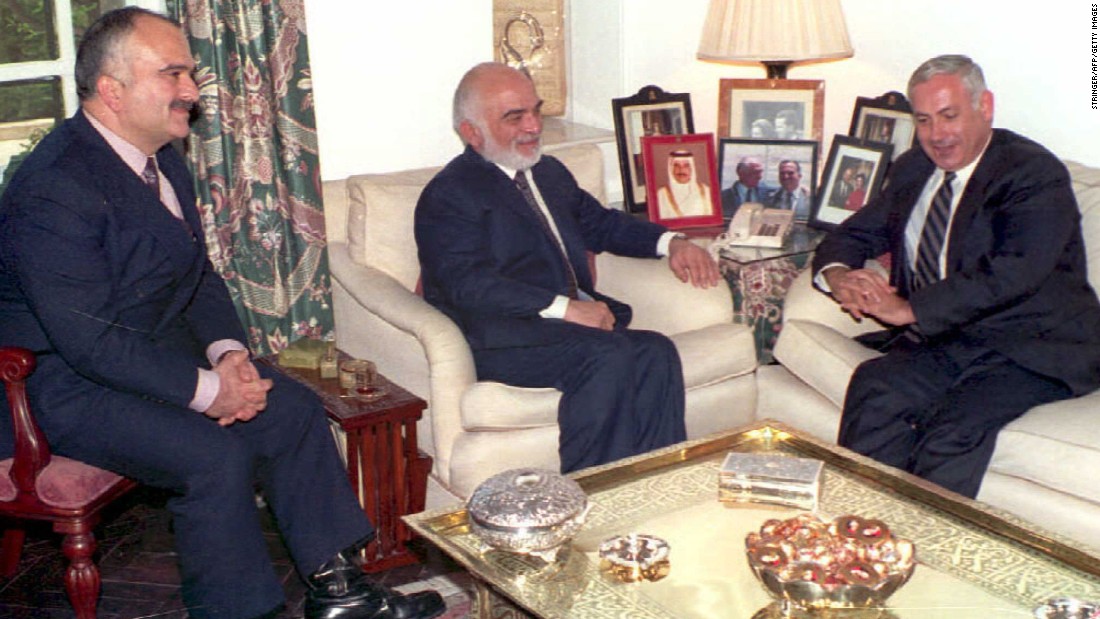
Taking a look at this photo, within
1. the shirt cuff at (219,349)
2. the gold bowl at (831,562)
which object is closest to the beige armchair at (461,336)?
the shirt cuff at (219,349)

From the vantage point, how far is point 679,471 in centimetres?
300

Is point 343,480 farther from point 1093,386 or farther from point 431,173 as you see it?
point 1093,386

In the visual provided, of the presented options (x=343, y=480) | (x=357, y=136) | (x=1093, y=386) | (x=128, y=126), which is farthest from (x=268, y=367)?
(x=1093, y=386)

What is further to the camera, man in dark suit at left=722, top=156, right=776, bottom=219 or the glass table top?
man in dark suit at left=722, top=156, right=776, bottom=219

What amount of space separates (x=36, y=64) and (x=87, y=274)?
4.34ft

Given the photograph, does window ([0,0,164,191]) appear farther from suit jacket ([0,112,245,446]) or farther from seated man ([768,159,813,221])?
seated man ([768,159,813,221])

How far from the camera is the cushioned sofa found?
3139 millimetres

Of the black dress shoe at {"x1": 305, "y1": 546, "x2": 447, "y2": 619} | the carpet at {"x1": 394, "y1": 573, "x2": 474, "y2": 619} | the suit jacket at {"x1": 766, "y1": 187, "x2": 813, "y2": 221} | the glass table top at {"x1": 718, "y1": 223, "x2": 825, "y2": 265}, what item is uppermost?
the suit jacket at {"x1": 766, "y1": 187, "x2": 813, "y2": 221}

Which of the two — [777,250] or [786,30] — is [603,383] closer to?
[777,250]

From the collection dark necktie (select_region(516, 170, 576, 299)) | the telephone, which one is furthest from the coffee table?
the telephone

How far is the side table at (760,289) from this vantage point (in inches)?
157

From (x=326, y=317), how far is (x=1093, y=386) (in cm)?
220

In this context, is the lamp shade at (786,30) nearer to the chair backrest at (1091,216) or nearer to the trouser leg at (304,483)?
the chair backrest at (1091,216)

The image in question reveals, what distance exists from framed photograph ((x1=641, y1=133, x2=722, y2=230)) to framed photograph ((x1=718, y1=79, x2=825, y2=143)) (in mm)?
177
